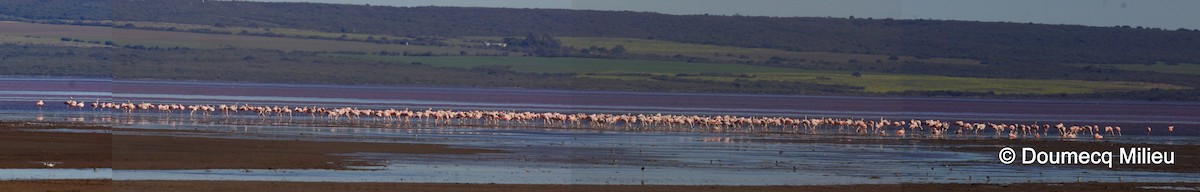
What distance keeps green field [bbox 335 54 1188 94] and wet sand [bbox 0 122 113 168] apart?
A: 74.3 meters

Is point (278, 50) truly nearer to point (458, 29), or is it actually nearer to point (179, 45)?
point (179, 45)

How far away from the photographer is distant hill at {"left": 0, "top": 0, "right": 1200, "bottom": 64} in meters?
136

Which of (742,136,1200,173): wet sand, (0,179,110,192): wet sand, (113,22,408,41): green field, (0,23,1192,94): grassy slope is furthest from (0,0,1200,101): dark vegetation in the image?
(0,179,110,192): wet sand

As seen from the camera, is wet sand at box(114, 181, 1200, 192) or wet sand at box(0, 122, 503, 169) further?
wet sand at box(0, 122, 503, 169)

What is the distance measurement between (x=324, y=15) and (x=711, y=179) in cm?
12763

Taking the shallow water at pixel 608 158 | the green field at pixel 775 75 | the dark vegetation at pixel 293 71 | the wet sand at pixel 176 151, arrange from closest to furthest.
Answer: the shallow water at pixel 608 158 → the wet sand at pixel 176 151 → the dark vegetation at pixel 293 71 → the green field at pixel 775 75

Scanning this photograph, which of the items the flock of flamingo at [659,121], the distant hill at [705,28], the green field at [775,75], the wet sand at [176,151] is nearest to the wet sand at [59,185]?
the wet sand at [176,151]

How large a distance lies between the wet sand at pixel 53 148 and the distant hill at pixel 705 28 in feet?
338

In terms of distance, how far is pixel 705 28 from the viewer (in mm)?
141250

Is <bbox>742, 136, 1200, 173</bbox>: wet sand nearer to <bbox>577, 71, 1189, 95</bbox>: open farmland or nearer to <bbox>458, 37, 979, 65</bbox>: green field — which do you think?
<bbox>577, 71, 1189, 95</bbox>: open farmland

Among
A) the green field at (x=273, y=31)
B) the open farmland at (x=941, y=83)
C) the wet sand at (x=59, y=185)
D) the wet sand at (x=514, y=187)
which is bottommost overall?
the wet sand at (x=514, y=187)

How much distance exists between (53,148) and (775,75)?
8734 centimetres

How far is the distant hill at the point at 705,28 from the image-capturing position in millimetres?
136250

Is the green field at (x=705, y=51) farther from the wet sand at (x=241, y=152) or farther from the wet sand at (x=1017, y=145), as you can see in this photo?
the wet sand at (x=241, y=152)
